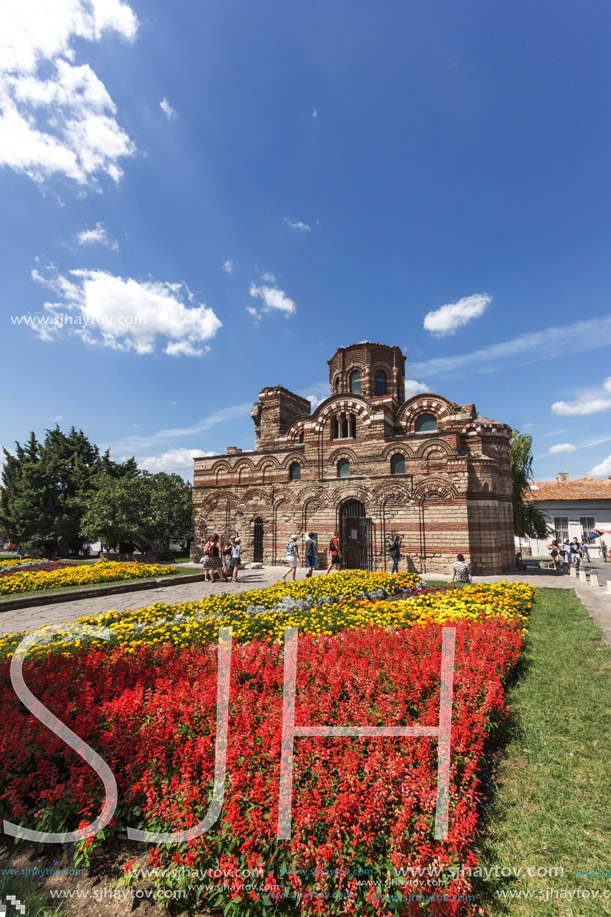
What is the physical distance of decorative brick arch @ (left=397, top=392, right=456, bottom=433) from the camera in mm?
20406

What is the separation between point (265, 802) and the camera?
2686 mm

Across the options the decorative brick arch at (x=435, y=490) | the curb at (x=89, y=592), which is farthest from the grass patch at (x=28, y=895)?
the decorative brick arch at (x=435, y=490)

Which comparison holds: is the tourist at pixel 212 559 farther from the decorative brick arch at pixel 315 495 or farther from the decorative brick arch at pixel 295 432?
the decorative brick arch at pixel 295 432

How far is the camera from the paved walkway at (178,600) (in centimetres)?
910

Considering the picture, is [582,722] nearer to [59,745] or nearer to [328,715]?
[328,715]

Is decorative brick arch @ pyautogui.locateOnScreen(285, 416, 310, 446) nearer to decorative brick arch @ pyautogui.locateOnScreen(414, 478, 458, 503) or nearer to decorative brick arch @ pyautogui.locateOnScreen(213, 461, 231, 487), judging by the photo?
decorative brick arch @ pyautogui.locateOnScreen(213, 461, 231, 487)

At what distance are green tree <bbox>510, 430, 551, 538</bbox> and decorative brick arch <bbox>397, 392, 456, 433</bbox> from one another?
23.4ft

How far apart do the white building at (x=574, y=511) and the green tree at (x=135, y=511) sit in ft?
86.5

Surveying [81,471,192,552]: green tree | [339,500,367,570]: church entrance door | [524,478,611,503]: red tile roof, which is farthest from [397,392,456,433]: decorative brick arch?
[524,478,611,503]: red tile roof

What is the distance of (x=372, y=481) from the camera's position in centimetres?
1942

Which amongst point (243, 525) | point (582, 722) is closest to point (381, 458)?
point (243, 525)

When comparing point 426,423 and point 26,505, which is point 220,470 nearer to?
point 426,423

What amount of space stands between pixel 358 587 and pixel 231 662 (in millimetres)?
6134

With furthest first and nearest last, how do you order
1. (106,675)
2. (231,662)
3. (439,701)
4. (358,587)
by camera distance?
1. (358,587)
2. (231,662)
3. (106,675)
4. (439,701)
